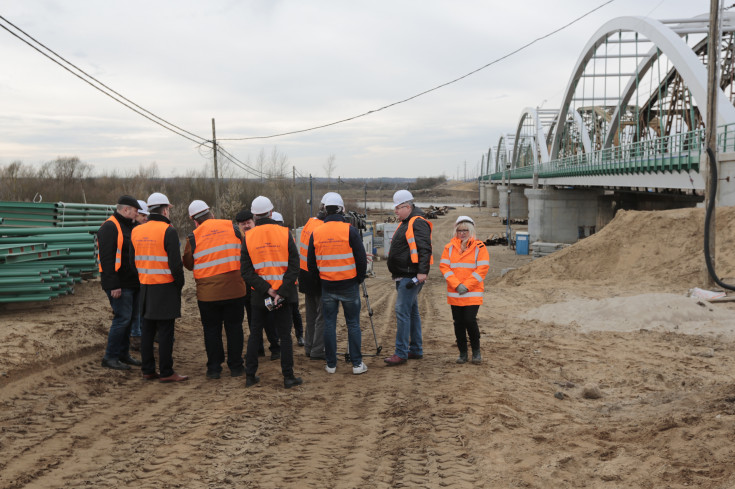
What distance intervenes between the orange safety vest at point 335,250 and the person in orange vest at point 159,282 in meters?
1.52

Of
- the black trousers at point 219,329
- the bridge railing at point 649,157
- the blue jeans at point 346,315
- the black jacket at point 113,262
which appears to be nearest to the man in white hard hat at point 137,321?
the black jacket at point 113,262

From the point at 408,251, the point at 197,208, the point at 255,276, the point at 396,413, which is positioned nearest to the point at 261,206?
the point at 255,276

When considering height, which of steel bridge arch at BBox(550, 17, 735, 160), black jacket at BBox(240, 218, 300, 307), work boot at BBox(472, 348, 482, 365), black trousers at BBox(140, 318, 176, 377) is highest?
steel bridge arch at BBox(550, 17, 735, 160)

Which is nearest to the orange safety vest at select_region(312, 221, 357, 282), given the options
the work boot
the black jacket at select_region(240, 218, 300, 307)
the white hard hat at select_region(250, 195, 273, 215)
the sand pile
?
the black jacket at select_region(240, 218, 300, 307)

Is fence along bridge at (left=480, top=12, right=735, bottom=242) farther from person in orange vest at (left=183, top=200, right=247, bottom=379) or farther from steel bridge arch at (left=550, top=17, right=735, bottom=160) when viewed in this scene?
person in orange vest at (left=183, top=200, right=247, bottom=379)

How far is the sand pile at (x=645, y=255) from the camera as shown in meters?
13.9

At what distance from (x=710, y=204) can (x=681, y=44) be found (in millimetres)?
16863

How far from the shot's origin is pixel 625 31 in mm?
31391

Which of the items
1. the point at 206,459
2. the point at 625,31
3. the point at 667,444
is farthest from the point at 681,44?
the point at 206,459

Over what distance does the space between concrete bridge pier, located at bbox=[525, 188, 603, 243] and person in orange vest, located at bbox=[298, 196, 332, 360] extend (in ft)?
115

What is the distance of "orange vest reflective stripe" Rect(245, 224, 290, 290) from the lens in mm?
5750

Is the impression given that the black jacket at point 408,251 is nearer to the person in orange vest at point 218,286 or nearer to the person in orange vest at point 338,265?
the person in orange vest at point 338,265

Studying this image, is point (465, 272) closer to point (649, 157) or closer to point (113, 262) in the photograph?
point (113, 262)

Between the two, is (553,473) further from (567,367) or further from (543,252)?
(543,252)
